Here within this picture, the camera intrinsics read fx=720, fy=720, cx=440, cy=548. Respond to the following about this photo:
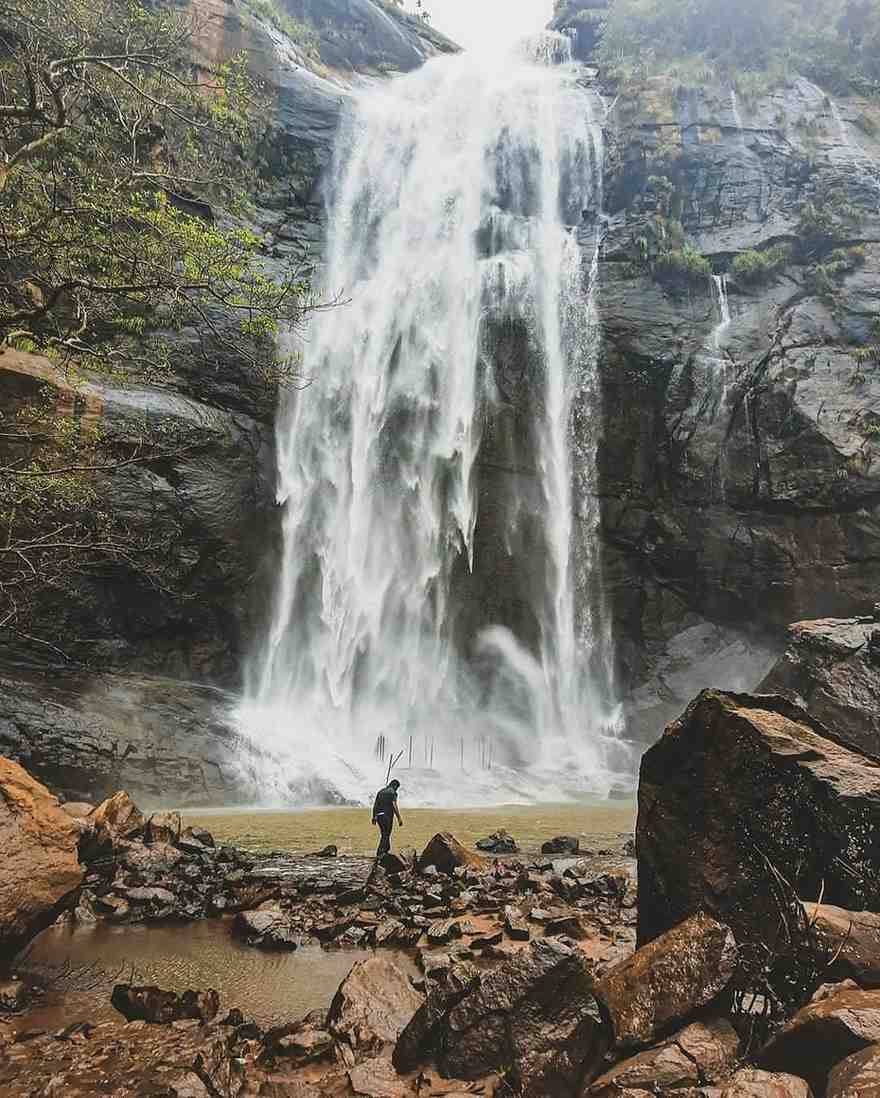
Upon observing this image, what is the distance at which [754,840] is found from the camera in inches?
131

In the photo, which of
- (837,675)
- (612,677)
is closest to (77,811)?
(837,675)

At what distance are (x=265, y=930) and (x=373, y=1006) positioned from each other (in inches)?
87.5

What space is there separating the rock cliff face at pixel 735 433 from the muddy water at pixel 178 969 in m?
19.7

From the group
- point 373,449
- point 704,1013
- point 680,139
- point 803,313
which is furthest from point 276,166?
point 704,1013

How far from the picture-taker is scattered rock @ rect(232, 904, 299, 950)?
5375 mm

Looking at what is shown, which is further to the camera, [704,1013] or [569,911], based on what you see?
[569,911]

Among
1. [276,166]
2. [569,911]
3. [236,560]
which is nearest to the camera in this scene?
[569,911]

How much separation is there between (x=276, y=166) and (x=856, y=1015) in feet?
105

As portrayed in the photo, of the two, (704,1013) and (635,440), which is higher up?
(635,440)

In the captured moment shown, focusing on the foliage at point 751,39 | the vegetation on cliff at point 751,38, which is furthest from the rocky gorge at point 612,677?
the vegetation on cliff at point 751,38

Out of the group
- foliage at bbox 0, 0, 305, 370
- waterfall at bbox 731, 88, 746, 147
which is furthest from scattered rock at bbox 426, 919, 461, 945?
waterfall at bbox 731, 88, 746, 147

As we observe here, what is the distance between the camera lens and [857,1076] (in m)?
1.87

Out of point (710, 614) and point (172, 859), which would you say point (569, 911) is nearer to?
point (172, 859)

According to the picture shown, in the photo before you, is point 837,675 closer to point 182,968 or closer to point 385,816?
point 385,816
